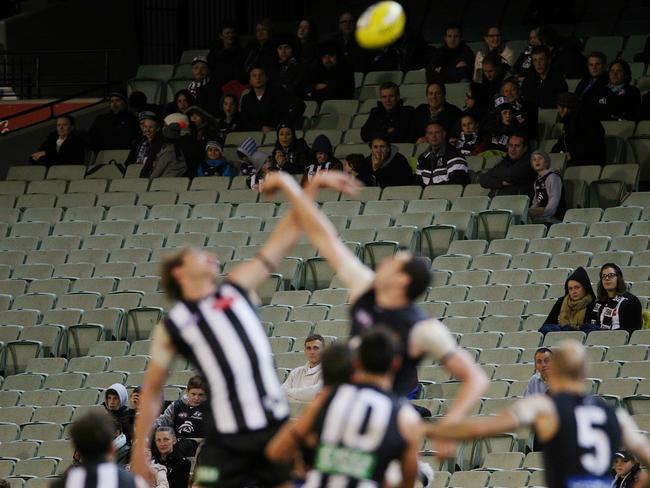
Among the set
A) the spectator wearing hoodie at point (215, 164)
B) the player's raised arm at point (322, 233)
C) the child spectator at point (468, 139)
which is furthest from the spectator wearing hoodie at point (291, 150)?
the player's raised arm at point (322, 233)

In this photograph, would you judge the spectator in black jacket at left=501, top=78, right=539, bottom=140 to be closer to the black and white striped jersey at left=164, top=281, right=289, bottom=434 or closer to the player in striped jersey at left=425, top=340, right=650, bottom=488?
the black and white striped jersey at left=164, top=281, right=289, bottom=434

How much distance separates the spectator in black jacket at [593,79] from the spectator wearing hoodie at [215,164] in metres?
3.80

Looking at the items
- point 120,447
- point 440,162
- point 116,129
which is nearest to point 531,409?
point 120,447

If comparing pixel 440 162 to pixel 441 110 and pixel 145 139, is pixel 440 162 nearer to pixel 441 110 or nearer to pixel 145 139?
pixel 441 110

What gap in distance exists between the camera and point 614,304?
1250 cm

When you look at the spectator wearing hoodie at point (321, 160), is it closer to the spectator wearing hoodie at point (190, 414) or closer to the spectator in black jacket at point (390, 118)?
A: the spectator in black jacket at point (390, 118)

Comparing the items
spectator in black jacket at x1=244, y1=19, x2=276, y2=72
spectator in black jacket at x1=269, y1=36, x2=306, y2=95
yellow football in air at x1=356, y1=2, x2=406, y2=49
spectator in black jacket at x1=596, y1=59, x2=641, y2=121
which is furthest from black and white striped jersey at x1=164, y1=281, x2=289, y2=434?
spectator in black jacket at x1=244, y1=19, x2=276, y2=72

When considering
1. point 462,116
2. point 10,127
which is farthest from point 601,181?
point 10,127

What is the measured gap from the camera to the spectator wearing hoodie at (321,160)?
1588 cm

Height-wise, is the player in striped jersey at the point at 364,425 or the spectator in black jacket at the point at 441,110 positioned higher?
the spectator in black jacket at the point at 441,110

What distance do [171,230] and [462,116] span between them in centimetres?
316

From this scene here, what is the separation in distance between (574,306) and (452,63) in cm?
569

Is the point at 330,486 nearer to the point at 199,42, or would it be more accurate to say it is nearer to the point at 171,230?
the point at 171,230

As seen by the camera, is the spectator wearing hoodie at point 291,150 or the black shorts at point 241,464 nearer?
the black shorts at point 241,464
